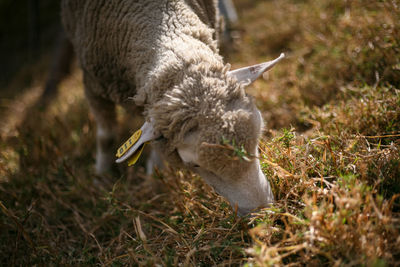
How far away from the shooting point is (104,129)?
3.02 meters

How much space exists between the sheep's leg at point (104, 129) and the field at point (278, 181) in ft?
0.58

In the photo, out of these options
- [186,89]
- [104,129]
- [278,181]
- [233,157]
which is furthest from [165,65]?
[104,129]

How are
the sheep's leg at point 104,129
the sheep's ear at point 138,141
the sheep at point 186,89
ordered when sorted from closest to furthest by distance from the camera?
1. the sheep at point 186,89
2. the sheep's ear at point 138,141
3. the sheep's leg at point 104,129

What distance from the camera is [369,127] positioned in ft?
7.38

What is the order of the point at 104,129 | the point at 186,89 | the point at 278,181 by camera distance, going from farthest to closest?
the point at 104,129 → the point at 278,181 → the point at 186,89

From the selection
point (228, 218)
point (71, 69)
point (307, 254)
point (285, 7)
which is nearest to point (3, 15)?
point (71, 69)

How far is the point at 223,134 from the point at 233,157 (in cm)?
14

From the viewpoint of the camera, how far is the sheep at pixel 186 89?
162cm

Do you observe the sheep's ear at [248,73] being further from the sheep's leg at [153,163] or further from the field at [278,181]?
the sheep's leg at [153,163]

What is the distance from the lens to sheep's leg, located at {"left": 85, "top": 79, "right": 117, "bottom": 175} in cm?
283

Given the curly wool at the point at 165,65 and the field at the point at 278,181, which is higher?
the curly wool at the point at 165,65

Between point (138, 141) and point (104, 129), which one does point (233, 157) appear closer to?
point (138, 141)

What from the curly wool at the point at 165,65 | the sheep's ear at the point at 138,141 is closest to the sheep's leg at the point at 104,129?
the curly wool at the point at 165,65

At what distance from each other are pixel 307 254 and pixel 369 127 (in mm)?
1278
